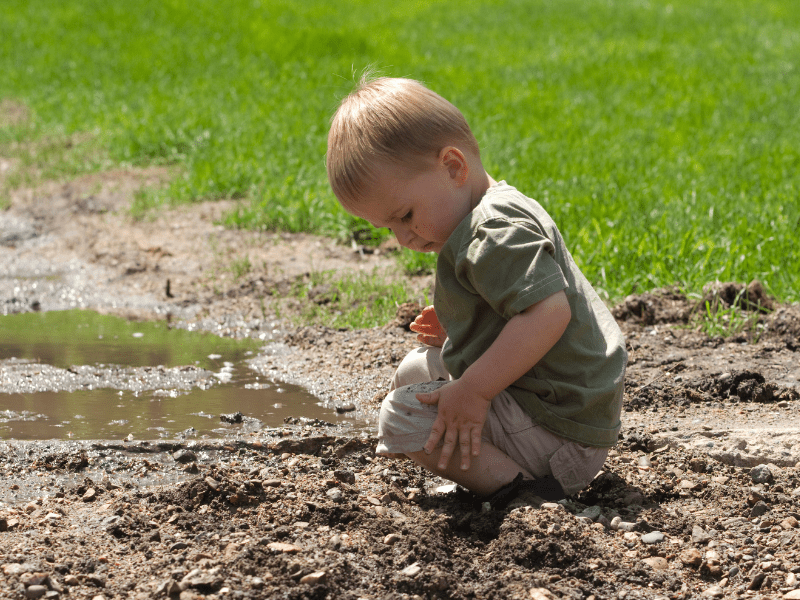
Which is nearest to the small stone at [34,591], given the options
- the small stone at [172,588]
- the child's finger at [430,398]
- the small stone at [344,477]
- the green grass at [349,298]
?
the small stone at [172,588]

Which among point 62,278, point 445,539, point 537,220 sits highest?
point 537,220

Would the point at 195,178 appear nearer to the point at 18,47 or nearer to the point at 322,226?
the point at 322,226

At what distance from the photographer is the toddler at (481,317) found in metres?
2.18

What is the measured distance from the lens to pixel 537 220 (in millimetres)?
2287

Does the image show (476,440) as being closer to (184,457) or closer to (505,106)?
(184,457)

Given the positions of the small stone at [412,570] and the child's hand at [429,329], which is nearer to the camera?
the small stone at [412,570]

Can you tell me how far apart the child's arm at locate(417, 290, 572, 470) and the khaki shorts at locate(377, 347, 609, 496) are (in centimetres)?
8

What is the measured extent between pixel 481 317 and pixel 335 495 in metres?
0.67

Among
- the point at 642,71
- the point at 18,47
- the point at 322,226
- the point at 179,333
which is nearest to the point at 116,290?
the point at 179,333

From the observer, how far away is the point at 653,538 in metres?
2.23

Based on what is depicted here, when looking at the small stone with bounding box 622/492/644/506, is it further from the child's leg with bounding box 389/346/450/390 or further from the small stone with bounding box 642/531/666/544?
the child's leg with bounding box 389/346/450/390

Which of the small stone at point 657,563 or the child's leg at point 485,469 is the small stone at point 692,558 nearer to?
the small stone at point 657,563

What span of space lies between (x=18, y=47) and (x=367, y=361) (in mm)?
12677

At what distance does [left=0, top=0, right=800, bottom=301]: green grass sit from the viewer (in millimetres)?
5512
